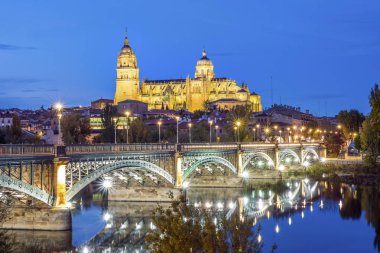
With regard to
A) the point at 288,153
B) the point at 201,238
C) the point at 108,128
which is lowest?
the point at 201,238

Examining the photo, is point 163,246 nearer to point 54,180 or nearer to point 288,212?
point 54,180

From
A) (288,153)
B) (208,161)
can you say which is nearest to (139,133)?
(288,153)

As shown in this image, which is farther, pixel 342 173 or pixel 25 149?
pixel 342 173

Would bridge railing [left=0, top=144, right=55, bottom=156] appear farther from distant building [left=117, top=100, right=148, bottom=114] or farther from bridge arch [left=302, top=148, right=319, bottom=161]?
distant building [left=117, top=100, right=148, bottom=114]

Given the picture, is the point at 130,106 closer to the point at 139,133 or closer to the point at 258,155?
the point at 139,133

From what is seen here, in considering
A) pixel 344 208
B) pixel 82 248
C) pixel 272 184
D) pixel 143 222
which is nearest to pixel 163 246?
pixel 82 248

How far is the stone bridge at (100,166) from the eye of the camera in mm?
34031

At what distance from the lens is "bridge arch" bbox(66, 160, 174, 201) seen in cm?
3757

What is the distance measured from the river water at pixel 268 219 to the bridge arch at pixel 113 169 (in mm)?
2256

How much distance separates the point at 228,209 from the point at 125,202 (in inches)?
296

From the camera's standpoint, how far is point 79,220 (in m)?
44.2

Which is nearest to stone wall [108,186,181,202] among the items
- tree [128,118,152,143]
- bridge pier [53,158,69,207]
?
bridge pier [53,158,69,207]

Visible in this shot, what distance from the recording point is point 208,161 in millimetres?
58156

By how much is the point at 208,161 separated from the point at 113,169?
17541 mm
